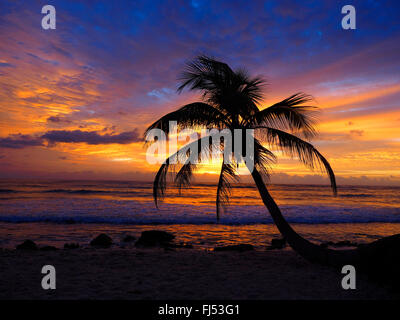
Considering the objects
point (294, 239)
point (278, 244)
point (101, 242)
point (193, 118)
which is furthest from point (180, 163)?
point (278, 244)

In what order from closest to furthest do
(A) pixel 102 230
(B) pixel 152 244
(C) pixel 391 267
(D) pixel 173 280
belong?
(C) pixel 391 267
(D) pixel 173 280
(B) pixel 152 244
(A) pixel 102 230

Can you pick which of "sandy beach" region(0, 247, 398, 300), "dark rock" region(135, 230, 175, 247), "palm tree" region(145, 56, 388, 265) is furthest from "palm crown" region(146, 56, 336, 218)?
"dark rock" region(135, 230, 175, 247)

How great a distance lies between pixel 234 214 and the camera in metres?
20.5

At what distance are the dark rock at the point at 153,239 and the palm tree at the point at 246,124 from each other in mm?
4321

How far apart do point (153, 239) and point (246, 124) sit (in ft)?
21.2

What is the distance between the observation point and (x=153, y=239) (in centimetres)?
1067

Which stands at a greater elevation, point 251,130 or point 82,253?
point 251,130

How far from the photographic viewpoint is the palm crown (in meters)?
6.44

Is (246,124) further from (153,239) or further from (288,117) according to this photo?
(153,239)

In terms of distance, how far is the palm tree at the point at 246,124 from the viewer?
644 centimetres

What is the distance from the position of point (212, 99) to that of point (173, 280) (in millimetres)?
4488

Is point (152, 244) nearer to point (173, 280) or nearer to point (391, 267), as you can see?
point (173, 280)

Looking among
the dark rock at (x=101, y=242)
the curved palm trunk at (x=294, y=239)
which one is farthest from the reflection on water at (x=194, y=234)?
the curved palm trunk at (x=294, y=239)
